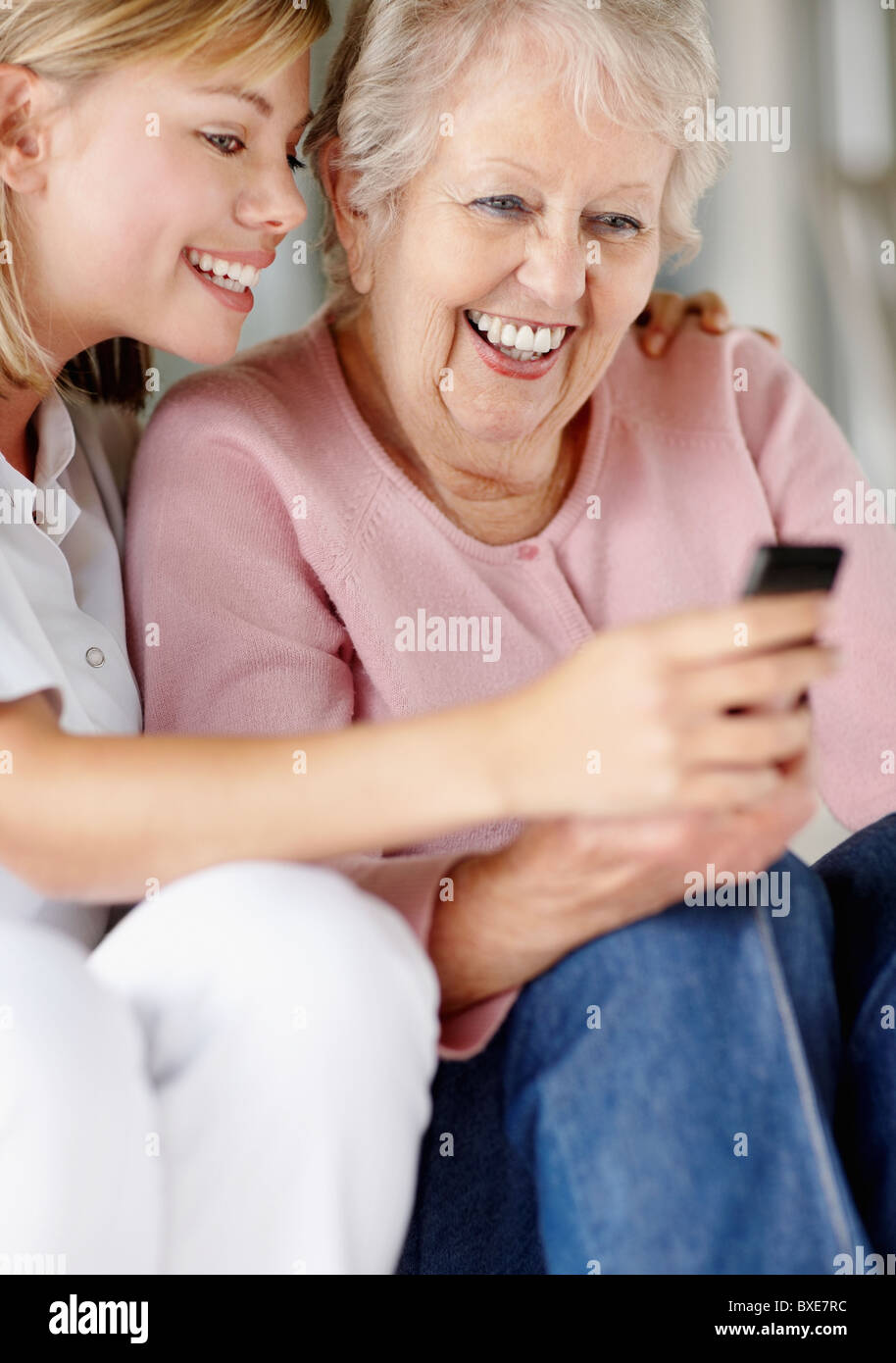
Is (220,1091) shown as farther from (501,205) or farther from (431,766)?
(501,205)

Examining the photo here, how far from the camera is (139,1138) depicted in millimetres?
881

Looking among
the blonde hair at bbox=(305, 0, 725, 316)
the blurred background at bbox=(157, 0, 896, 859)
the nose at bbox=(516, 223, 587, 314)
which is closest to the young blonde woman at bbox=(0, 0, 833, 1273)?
the blonde hair at bbox=(305, 0, 725, 316)

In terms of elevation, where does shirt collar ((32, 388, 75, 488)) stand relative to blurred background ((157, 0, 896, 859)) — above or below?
below

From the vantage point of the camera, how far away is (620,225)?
1.33 metres

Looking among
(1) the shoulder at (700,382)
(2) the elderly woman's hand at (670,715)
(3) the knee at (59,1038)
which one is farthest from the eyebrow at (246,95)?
(3) the knee at (59,1038)

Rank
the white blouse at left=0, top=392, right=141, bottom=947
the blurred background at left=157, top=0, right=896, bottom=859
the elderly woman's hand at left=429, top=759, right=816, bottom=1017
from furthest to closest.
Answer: the blurred background at left=157, top=0, right=896, bottom=859, the white blouse at left=0, top=392, right=141, bottom=947, the elderly woman's hand at left=429, top=759, right=816, bottom=1017

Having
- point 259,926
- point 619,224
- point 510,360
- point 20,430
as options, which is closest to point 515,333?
point 510,360

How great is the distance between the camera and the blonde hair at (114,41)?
3.83ft

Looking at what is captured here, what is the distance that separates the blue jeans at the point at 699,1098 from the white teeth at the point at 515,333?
1.85 ft

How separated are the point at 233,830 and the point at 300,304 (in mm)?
1550

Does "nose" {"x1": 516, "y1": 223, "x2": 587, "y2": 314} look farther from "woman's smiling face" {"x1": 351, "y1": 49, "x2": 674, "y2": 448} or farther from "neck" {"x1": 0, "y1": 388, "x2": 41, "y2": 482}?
"neck" {"x1": 0, "y1": 388, "x2": 41, "y2": 482}

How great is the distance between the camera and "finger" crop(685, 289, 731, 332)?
5.23 ft

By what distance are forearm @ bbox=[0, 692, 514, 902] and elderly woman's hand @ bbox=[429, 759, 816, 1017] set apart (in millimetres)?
84

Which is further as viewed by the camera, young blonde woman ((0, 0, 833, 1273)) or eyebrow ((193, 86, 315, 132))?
eyebrow ((193, 86, 315, 132))
